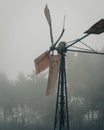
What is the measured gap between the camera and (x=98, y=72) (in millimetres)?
63562

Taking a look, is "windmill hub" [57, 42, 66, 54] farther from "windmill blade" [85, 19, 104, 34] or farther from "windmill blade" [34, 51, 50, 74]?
"windmill blade" [85, 19, 104, 34]

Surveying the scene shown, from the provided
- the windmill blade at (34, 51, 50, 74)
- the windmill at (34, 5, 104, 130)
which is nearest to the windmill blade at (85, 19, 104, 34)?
the windmill at (34, 5, 104, 130)

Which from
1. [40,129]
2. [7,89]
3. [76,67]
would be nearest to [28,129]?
[40,129]

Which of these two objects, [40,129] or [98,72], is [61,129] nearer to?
[98,72]

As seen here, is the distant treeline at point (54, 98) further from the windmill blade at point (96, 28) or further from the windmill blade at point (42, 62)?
the windmill blade at point (96, 28)

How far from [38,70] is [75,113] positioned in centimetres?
3722

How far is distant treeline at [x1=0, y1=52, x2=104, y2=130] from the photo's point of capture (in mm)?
64250

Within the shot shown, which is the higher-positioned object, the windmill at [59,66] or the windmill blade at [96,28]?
the windmill blade at [96,28]

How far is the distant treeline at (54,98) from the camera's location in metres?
A: 64.2

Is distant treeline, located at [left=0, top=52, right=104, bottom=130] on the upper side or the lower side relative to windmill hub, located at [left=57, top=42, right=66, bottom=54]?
lower

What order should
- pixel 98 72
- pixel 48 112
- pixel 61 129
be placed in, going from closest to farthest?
pixel 61 129 → pixel 98 72 → pixel 48 112

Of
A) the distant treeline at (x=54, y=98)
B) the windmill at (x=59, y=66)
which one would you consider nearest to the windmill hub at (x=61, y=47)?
the windmill at (x=59, y=66)

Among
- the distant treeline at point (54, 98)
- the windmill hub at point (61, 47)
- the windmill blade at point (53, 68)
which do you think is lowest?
the distant treeline at point (54, 98)

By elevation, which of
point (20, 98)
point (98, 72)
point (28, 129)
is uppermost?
point (98, 72)
